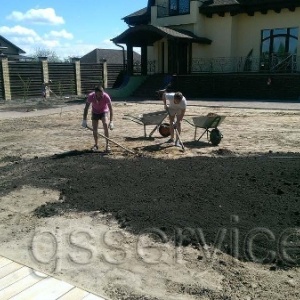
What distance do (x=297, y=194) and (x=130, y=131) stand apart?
22.9 ft

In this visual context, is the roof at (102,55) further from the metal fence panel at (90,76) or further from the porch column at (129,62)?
the porch column at (129,62)

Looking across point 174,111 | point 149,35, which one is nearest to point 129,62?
point 149,35

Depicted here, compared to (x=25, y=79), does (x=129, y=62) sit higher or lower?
higher

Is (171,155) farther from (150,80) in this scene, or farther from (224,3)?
(224,3)

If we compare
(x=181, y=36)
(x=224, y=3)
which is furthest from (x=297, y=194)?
(x=224, y=3)

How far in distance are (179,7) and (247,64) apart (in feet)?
23.5

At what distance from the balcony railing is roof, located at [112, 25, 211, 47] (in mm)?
1665

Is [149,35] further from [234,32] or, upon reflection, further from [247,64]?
[247,64]

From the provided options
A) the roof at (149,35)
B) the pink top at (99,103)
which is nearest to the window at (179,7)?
the roof at (149,35)

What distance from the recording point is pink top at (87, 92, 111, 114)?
8141 millimetres

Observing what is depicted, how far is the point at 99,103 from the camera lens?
826 centimetres

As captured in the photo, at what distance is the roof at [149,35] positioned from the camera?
974 inches

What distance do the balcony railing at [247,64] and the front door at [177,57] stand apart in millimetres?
717

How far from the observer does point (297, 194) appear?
499 centimetres
